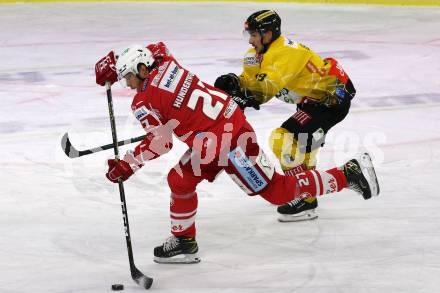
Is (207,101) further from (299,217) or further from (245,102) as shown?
(299,217)

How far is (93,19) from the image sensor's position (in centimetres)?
1207

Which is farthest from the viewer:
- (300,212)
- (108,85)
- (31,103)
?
(31,103)

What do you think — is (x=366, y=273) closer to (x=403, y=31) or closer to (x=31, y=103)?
(x=31, y=103)

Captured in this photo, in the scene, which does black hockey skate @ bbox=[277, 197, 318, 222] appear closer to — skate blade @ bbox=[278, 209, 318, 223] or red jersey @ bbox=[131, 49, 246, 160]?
skate blade @ bbox=[278, 209, 318, 223]

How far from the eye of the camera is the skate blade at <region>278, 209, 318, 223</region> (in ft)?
18.0

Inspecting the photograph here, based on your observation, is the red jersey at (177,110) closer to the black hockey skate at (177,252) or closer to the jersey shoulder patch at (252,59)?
the black hockey skate at (177,252)

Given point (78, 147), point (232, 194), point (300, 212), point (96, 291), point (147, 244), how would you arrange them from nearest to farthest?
1. point (96, 291)
2. point (147, 244)
3. point (300, 212)
4. point (232, 194)
5. point (78, 147)

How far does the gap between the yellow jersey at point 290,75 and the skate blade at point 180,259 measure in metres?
1.05

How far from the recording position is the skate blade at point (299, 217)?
18.0 ft

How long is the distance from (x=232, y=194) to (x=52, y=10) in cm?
727

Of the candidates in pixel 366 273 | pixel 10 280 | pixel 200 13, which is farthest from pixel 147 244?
pixel 200 13

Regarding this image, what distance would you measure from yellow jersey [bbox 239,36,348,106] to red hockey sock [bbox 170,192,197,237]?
88 centimetres

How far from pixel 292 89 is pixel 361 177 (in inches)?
27.0

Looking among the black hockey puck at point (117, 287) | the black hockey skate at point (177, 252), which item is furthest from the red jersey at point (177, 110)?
the black hockey puck at point (117, 287)
